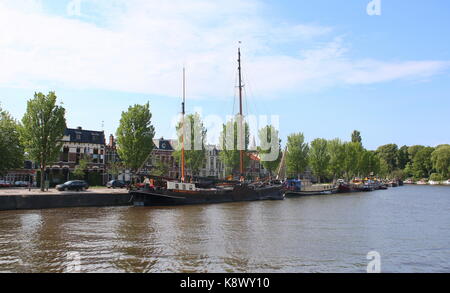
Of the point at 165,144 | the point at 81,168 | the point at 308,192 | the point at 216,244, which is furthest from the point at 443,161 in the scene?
the point at 216,244

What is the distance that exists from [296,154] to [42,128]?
7306 cm

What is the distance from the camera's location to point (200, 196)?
5222 cm

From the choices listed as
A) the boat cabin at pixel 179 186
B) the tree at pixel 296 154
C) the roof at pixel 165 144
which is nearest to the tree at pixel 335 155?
the tree at pixel 296 154

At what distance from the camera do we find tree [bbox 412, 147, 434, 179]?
172 m

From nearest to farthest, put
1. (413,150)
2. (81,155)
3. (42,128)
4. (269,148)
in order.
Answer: (42,128)
(81,155)
(269,148)
(413,150)

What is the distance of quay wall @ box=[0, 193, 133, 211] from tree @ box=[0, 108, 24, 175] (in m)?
12.6

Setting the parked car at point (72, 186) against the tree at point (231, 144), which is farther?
the tree at point (231, 144)

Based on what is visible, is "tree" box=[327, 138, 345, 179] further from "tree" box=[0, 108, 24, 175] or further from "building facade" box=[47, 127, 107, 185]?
"tree" box=[0, 108, 24, 175]

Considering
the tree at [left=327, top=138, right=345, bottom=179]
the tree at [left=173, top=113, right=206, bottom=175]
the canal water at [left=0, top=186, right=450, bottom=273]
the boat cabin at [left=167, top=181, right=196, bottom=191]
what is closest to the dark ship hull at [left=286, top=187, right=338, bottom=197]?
the tree at [left=173, top=113, right=206, bottom=175]

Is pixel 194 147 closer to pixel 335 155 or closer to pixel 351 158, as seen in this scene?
pixel 335 155

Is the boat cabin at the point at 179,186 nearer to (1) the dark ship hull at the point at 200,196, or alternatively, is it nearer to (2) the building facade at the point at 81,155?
(1) the dark ship hull at the point at 200,196

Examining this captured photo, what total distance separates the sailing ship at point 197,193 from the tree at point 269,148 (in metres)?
30.4

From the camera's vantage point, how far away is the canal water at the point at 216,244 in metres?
16.9
